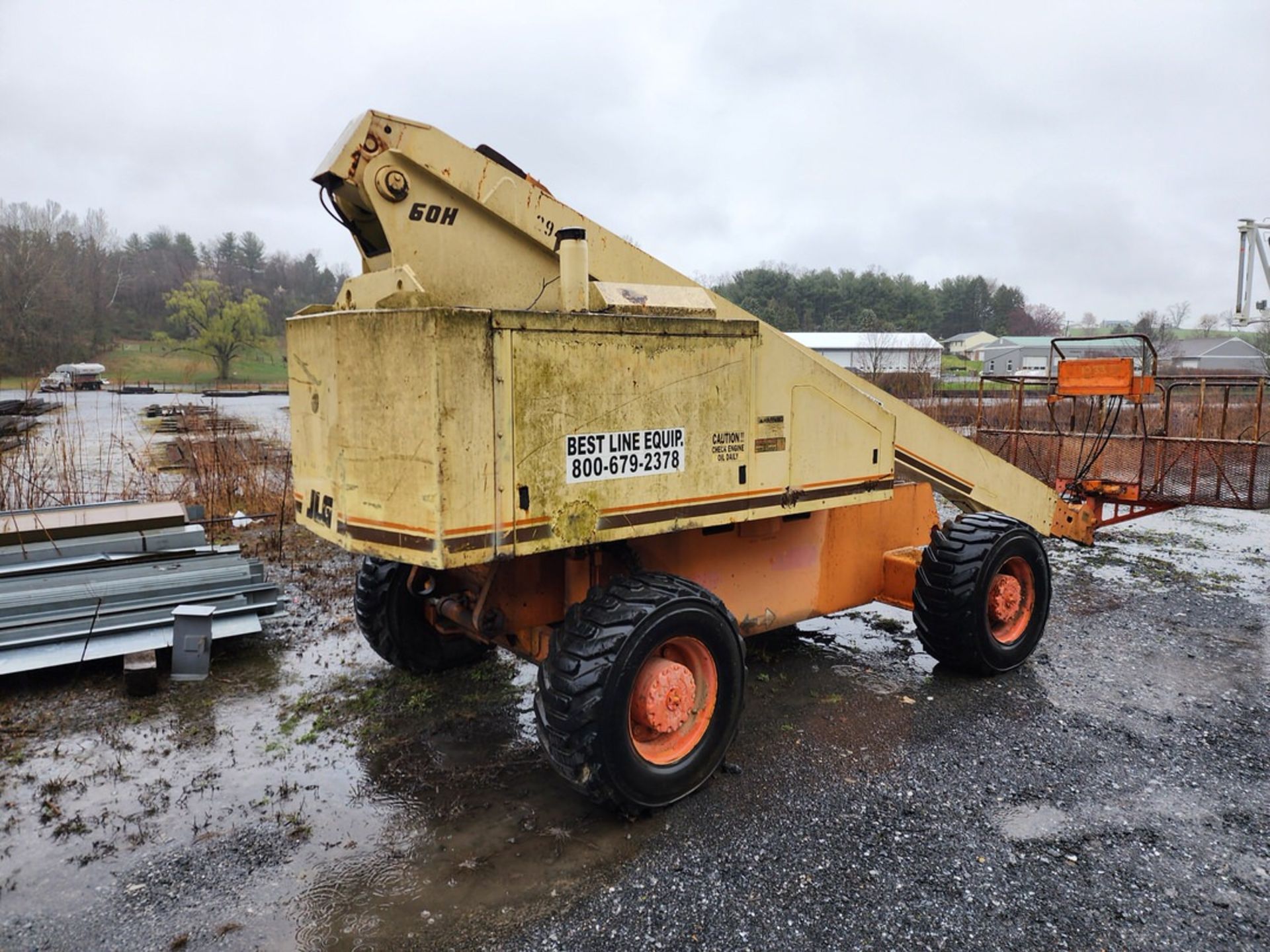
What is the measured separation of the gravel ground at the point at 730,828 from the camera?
2.95 m

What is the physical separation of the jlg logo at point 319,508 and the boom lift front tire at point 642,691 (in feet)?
3.72

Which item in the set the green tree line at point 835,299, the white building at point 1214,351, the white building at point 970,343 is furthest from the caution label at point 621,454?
the white building at point 970,343

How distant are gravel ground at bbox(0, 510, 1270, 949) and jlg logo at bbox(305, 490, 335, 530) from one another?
4.24 ft

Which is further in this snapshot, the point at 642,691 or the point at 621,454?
the point at 642,691

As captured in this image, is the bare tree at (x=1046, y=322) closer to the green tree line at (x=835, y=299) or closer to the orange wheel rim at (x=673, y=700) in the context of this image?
the green tree line at (x=835, y=299)

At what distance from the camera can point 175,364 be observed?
5766 centimetres

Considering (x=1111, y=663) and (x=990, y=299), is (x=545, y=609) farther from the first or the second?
(x=990, y=299)

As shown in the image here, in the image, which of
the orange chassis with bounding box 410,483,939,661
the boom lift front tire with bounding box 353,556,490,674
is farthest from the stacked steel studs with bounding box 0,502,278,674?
the orange chassis with bounding box 410,483,939,661

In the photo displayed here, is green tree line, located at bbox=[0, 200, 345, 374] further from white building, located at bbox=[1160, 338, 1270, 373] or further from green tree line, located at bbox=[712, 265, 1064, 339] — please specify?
white building, located at bbox=[1160, 338, 1270, 373]

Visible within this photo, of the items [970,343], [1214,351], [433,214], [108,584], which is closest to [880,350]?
[108,584]

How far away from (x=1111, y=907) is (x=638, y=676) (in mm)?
1998

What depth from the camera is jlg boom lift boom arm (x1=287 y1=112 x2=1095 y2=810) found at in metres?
3.11

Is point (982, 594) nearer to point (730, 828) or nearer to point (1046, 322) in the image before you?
point (730, 828)

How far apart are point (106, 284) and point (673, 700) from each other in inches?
2758
